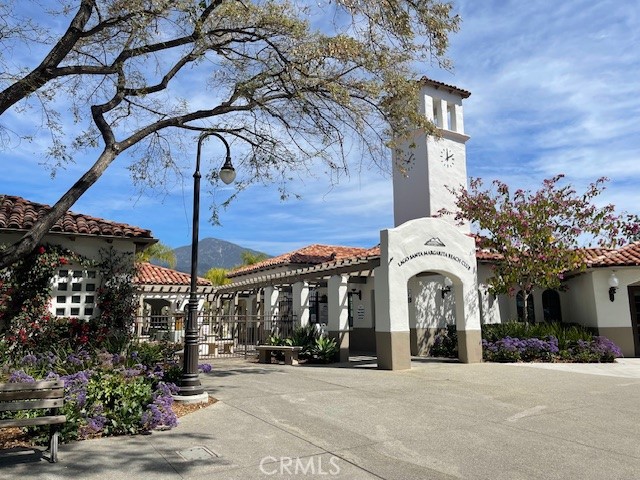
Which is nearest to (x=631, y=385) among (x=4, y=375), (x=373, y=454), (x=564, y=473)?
(x=564, y=473)

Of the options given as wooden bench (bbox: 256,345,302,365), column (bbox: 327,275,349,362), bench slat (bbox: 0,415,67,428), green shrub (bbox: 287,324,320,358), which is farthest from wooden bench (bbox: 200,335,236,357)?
bench slat (bbox: 0,415,67,428)

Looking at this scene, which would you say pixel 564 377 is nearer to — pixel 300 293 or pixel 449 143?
pixel 300 293

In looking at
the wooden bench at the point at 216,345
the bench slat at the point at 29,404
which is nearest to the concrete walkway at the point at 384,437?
the bench slat at the point at 29,404

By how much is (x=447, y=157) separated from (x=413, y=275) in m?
7.64

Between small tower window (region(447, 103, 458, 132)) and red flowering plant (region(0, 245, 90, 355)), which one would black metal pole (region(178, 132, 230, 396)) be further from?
small tower window (region(447, 103, 458, 132))

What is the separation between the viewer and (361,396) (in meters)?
8.88

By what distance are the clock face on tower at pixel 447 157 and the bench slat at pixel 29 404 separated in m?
16.6

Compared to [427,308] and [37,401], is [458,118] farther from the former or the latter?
[37,401]

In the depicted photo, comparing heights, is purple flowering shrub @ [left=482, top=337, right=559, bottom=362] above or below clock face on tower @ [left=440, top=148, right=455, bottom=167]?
below

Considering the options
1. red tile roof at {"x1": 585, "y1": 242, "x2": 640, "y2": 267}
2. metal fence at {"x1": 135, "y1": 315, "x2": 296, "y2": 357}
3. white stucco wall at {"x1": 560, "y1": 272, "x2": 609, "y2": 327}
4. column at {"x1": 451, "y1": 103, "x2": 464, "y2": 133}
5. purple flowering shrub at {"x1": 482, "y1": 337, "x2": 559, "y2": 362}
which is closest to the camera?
purple flowering shrub at {"x1": 482, "y1": 337, "x2": 559, "y2": 362}

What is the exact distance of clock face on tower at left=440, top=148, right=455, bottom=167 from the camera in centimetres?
1919

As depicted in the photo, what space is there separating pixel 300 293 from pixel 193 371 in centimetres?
870

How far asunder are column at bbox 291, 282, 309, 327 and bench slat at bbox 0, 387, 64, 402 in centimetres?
1150

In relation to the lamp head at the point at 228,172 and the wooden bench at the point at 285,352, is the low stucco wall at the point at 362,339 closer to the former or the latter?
the wooden bench at the point at 285,352
